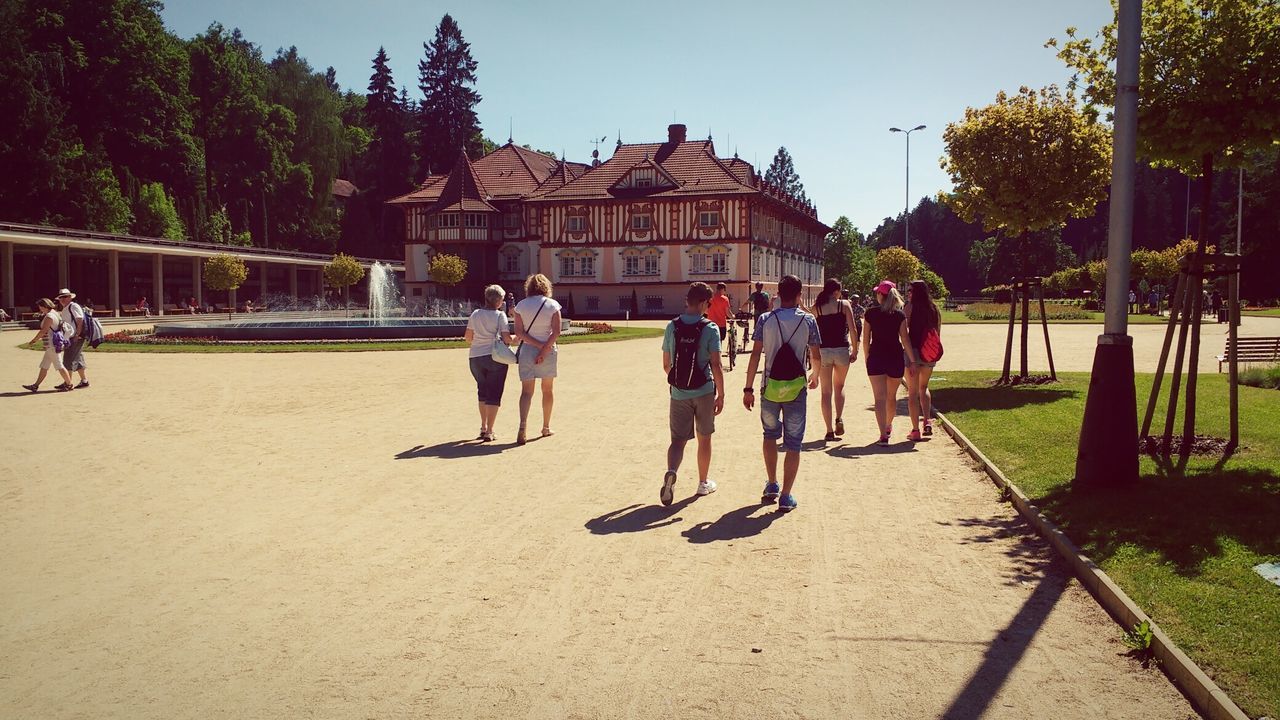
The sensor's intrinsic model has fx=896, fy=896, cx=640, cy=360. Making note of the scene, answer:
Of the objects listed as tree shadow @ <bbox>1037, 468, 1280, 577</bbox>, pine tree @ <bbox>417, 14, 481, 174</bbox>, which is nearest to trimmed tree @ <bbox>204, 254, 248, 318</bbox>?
pine tree @ <bbox>417, 14, 481, 174</bbox>

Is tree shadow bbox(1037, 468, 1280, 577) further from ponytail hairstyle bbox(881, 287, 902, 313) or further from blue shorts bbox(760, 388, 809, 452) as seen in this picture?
ponytail hairstyle bbox(881, 287, 902, 313)

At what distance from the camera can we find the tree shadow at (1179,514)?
5.82 metres

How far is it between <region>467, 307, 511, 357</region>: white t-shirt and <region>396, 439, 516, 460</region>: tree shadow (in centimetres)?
104

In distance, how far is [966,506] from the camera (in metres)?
7.50

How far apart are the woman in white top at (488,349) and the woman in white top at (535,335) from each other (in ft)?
0.77

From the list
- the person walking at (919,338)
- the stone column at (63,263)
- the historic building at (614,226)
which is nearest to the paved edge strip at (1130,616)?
the person walking at (919,338)

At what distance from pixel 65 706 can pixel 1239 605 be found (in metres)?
5.77

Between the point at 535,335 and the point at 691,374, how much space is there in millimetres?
3250

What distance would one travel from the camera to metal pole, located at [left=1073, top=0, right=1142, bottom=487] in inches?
290

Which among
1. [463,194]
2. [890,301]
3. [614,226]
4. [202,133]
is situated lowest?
[890,301]

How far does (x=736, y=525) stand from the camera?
6.87 metres

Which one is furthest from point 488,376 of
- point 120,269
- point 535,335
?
point 120,269

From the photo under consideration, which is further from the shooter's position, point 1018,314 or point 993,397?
point 1018,314

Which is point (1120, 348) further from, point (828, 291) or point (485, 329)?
point (485, 329)
